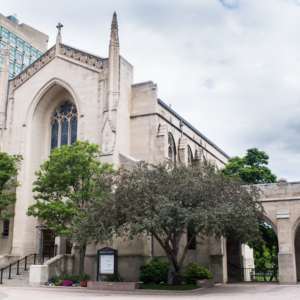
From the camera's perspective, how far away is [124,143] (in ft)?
94.9

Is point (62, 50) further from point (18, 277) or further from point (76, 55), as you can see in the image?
point (18, 277)

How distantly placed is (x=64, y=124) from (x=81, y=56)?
19.1 ft

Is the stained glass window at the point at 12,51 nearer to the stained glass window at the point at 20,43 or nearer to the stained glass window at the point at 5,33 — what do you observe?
the stained glass window at the point at 20,43

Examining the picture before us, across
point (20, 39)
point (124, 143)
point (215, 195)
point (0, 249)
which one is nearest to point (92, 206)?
point (215, 195)

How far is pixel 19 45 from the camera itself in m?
64.2

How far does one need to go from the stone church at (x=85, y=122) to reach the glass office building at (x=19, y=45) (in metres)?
29.6

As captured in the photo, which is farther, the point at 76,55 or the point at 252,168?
the point at 252,168

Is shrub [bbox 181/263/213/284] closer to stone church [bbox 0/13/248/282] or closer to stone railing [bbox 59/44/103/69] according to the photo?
stone church [bbox 0/13/248/282]

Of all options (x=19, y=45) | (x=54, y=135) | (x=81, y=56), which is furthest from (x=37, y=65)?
(x=19, y=45)

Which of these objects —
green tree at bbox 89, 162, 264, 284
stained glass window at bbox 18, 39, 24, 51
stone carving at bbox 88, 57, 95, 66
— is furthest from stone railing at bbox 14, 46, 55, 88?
stained glass window at bbox 18, 39, 24, 51

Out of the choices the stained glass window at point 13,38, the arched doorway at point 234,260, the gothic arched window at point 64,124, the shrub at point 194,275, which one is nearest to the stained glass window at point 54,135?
the gothic arched window at point 64,124

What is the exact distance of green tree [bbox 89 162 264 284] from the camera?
1709 cm

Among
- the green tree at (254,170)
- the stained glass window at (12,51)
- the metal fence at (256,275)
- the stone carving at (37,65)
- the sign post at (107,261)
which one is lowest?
the metal fence at (256,275)

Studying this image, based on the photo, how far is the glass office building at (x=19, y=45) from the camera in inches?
2373
